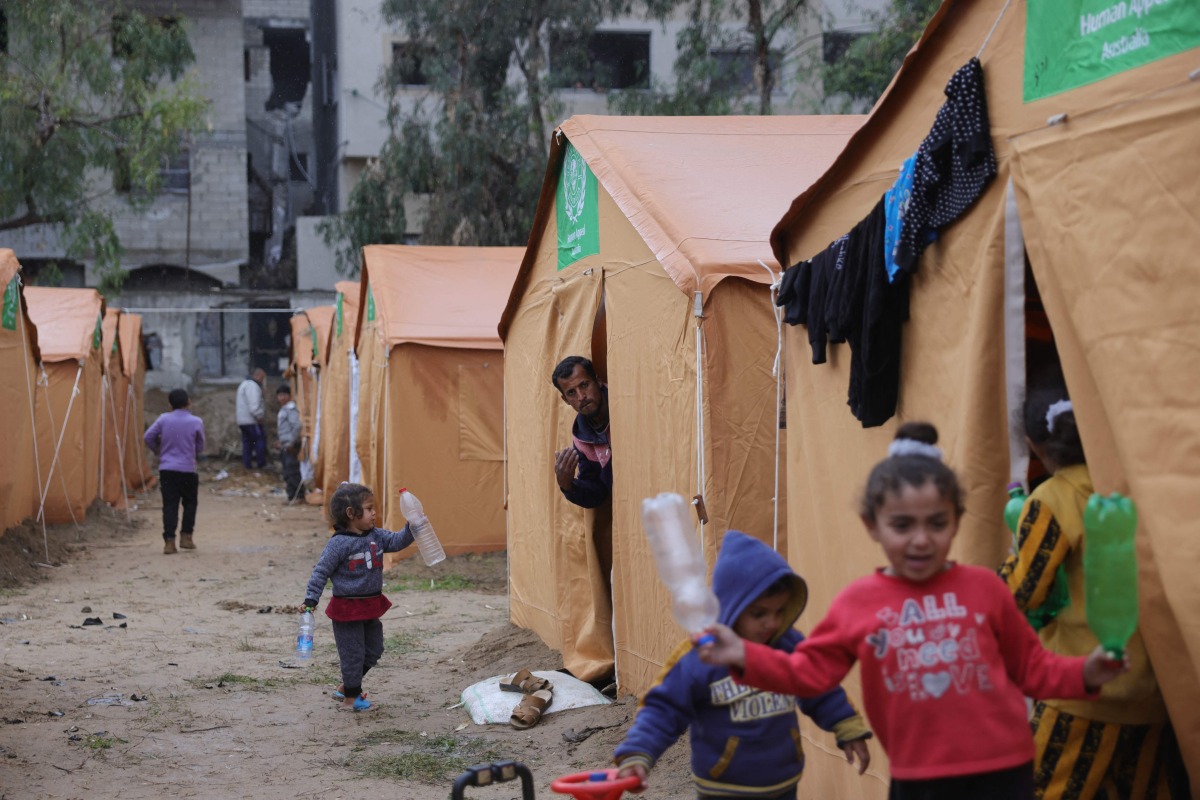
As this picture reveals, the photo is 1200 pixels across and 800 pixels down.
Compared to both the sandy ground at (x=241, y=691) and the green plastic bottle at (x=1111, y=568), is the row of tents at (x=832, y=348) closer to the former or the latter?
the green plastic bottle at (x=1111, y=568)

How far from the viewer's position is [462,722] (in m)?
7.01

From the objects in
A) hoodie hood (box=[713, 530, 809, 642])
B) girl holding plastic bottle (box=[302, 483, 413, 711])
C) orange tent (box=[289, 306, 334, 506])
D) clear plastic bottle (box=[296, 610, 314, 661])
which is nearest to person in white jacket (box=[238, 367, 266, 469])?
orange tent (box=[289, 306, 334, 506])

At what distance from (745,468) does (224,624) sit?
5925 millimetres

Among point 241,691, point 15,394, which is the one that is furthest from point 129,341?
point 241,691

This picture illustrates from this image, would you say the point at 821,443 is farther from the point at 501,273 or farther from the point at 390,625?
the point at 501,273

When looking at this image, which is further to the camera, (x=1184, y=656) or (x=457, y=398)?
(x=457, y=398)

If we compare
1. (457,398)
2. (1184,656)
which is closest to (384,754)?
(1184,656)

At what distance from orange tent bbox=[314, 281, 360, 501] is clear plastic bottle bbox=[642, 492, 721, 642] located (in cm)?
1340

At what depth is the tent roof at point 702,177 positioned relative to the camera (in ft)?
19.2

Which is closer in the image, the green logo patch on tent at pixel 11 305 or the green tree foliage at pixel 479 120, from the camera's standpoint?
the green logo patch on tent at pixel 11 305

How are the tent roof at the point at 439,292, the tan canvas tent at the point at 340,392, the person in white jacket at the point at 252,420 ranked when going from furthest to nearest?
the person in white jacket at the point at 252,420
the tan canvas tent at the point at 340,392
the tent roof at the point at 439,292

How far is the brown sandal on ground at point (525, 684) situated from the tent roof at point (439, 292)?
246 inches

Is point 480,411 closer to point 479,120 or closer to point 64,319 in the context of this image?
point 64,319

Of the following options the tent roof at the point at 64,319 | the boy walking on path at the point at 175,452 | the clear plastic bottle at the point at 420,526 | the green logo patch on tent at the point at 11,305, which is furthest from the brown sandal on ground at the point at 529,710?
the tent roof at the point at 64,319
